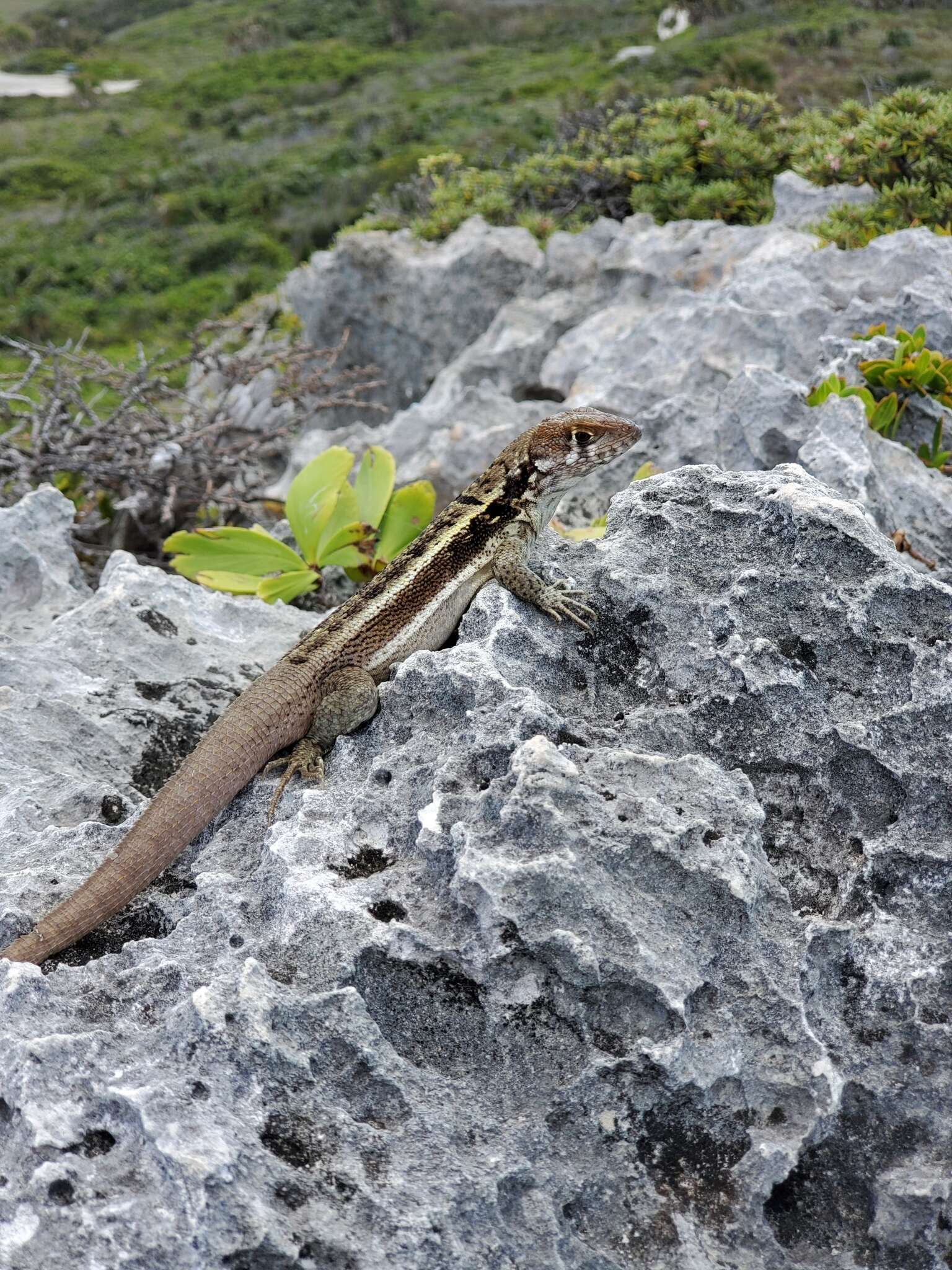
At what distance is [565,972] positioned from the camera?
210 centimetres

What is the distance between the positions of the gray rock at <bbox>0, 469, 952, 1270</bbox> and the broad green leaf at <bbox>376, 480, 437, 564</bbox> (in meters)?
1.85

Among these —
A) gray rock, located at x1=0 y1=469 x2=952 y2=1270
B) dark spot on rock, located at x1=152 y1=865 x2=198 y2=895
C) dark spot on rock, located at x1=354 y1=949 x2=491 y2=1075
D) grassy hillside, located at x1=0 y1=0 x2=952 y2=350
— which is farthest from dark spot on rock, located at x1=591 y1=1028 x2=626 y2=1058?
grassy hillside, located at x1=0 y1=0 x2=952 y2=350

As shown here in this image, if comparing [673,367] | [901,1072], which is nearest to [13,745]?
[901,1072]

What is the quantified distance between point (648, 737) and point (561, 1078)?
91cm

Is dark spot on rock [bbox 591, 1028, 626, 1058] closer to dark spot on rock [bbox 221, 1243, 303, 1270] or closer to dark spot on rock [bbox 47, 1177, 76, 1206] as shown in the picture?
dark spot on rock [bbox 221, 1243, 303, 1270]

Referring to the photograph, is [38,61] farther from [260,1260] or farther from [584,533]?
[260,1260]

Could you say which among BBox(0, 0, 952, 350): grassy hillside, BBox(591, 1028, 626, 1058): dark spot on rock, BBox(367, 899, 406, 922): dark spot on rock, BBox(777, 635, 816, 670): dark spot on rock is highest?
BBox(777, 635, 816, 670): dark spot on rock

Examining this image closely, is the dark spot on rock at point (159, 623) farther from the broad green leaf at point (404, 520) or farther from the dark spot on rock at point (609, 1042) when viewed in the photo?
the dark spot on rock at point (609, 1042)

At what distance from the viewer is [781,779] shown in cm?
252

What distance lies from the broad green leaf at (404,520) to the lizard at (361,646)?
1.06 meters

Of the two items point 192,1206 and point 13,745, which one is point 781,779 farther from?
point 13,745

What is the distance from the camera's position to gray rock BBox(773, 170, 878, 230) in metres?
7.30

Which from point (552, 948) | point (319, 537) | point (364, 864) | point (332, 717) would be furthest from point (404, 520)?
point (552, 948)

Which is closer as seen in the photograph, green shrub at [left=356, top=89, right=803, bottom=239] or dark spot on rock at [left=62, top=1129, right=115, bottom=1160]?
dark spot on rock at [left=62, top=1129, right=115, bottom=1160]
